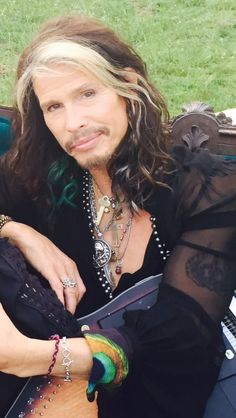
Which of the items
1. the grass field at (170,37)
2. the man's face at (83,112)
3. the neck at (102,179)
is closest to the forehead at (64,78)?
the man's face at (83,112)

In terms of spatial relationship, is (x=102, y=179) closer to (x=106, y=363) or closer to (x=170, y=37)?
(x=106, y=363)

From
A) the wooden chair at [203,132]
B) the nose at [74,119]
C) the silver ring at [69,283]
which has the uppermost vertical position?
the nose at [74,119]

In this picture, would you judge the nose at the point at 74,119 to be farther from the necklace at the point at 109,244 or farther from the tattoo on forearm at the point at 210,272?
the tattoo on forearm at the point at 210,272

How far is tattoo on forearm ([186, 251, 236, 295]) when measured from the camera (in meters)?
2.16

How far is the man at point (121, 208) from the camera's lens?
2137 mm

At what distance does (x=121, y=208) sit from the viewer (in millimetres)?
2465

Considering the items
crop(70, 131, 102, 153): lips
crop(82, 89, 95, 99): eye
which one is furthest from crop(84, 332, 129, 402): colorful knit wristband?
crop(82, 89, 95, 99): eye

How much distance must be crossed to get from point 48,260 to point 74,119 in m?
0.47

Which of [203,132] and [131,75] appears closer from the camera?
[131,75]

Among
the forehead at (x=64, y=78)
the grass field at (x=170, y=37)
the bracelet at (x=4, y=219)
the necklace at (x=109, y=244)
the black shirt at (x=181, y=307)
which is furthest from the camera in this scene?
the grass field at (x=170, y=37)

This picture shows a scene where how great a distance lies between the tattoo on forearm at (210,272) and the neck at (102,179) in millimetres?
452

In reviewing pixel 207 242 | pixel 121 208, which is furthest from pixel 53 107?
pixel 207 242

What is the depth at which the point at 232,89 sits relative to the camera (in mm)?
5336

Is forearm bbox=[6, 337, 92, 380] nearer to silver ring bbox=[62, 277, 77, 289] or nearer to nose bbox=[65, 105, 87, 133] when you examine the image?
silver ring bbox=[62, 277, 77, 289]
